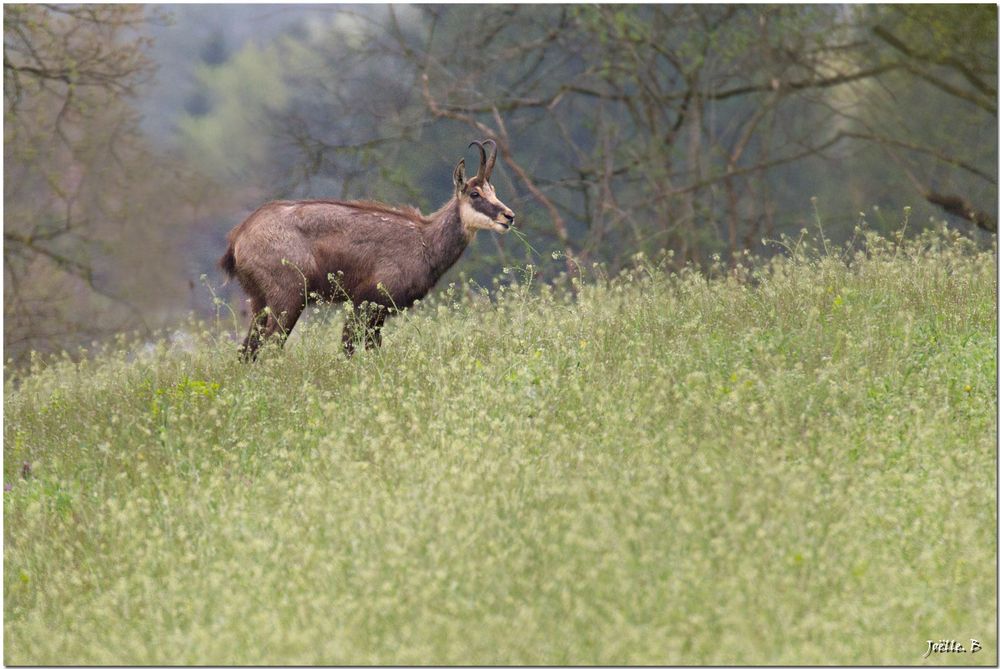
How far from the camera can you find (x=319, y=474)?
21.4 feet

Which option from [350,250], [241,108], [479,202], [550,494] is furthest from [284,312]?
[241,108]

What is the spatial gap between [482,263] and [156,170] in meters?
4.68

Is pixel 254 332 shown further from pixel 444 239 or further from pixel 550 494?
pixel 550 494

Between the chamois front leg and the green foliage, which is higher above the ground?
the green foliage

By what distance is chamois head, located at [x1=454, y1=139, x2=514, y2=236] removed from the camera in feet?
32.2

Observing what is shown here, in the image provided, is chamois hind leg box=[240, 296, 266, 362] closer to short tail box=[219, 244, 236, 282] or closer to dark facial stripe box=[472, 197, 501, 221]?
short tail box=[219, 244, 236, 282]

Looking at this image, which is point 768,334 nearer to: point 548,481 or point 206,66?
point 548,481

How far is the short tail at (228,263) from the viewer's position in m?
10.0

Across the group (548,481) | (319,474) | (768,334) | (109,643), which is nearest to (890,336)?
(768,334)

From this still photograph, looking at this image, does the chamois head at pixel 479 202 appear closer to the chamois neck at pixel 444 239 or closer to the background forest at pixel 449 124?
the chamois neck at pixel 444 239

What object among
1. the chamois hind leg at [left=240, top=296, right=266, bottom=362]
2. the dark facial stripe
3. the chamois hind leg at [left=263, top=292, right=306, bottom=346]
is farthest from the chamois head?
the chamois hind leg at [left=240, top=296, right=266, bottom=362]

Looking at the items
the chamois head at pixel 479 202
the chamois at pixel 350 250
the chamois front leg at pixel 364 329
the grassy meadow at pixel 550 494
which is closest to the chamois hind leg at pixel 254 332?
the chamois at pixel 350 250

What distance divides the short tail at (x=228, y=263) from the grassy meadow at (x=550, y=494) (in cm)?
123

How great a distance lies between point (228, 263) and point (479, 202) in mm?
2205
